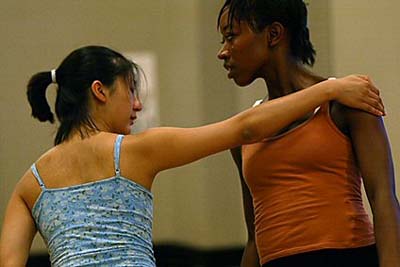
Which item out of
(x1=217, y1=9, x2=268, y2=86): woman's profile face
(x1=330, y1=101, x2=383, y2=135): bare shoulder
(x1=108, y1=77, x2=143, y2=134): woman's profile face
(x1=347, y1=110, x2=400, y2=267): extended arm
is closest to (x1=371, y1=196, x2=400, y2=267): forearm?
(x1=347, y1=110, x2=400, y2=267): extended arm

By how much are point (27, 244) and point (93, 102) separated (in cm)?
35

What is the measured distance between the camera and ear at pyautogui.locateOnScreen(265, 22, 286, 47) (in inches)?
70.6

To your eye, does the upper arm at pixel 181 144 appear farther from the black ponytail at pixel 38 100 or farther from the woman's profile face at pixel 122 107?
the black ponytail at pixel 38 100

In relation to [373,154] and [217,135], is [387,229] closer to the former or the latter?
[373,154]

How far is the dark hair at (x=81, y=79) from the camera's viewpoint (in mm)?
1815

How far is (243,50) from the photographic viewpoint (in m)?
1.81

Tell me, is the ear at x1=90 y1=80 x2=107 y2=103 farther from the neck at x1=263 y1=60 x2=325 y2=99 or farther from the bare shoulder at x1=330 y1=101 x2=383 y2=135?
the bare shoulder at x1=330 y1=101 x2=383 y2=135

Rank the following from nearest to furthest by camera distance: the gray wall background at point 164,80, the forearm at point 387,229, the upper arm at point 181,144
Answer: the forearm at point 387,229 → the upper arm at point 181,144 → the gray wall background at point 164,80

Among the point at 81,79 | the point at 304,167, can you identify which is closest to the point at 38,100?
the point at 81,79

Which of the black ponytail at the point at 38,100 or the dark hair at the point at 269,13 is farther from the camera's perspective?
the black ponytail at the point at 38,100

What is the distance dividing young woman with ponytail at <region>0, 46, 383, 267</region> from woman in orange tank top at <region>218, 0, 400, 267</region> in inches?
2.1

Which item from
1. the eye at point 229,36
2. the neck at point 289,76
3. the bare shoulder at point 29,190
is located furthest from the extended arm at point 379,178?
the bare shoulder at point 29,190

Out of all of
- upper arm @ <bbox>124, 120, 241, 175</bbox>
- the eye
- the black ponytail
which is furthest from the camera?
the black ponytail

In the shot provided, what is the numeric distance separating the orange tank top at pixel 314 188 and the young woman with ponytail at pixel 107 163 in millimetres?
50
